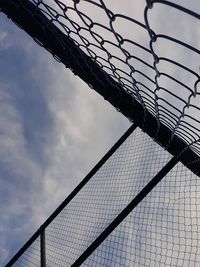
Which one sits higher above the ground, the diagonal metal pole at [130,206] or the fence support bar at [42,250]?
the diagonal metal pole at [130,206]

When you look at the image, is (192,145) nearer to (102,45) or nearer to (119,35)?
(102,45)


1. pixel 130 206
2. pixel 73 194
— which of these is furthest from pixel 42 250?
pixel 130 206

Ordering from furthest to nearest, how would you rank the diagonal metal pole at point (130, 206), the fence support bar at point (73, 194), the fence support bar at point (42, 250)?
the fence support bar at point (42, 250), the fence support bar at point (73, 194), the diagonal metal pole at point (130, 206)

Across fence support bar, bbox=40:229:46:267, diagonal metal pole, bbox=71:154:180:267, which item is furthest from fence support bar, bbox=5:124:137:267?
diagonal metal pole, bbox=71:154:180:267

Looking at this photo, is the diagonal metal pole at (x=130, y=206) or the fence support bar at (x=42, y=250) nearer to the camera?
the diagonal metal pole at (x=130, y=206)

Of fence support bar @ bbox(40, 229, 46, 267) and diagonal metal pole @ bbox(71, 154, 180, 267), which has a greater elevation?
diagonal metal pole @ bbox(71, 154, 180, 267)

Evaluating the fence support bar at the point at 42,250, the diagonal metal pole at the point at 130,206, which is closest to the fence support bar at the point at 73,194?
the fence support bar at the point at 42,250

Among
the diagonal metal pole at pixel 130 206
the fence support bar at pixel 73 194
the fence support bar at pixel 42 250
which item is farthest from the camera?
the fence support bar at pixel 42 250

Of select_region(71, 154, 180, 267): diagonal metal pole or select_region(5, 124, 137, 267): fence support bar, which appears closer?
select_region(71, 154, 180, 267): diagonal metal pole

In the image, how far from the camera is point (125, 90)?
375 centimetres

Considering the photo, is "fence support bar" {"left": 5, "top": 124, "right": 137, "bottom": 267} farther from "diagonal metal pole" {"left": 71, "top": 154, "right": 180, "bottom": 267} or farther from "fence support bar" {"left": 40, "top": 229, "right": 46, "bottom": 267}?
"diagonal metal pole" {"left": 71, "top": 154, "right": 180, "bottom": 267}

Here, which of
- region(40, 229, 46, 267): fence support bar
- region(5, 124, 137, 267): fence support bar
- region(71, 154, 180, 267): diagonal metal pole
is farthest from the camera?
region(40, 229, 46, 267): fence support bar

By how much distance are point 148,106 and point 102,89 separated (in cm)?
42

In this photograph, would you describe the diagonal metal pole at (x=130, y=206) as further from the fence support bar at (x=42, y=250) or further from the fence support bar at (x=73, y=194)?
the fence support bar at (x=42, y=250)
